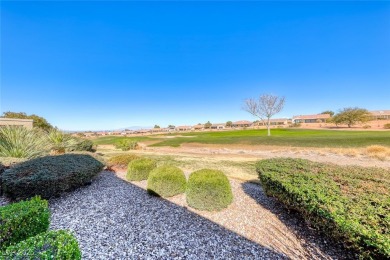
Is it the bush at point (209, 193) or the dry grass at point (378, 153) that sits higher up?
the bush at point (209, 193)

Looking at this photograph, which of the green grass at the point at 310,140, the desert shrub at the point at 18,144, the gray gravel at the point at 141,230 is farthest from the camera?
the green grass at the point at 310,140

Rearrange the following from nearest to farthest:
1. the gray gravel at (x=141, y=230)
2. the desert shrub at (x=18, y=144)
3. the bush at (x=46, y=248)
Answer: the bush at (x=46, y=248)
the gray gravel at (x=141, y=230)
the desert shrub at (x=18, y=144)

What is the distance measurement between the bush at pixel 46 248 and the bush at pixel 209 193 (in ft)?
9.77

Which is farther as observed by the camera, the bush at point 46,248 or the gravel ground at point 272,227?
the gravel ground at point 272,227

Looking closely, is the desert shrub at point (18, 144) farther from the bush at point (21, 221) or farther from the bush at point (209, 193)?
the bush at point (209, 193)

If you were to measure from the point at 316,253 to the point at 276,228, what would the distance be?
0.85m

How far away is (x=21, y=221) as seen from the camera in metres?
2.45

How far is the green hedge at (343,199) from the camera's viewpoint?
7.01ft

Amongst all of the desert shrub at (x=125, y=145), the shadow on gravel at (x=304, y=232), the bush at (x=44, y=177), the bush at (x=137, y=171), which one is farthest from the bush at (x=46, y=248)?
the desert shrub at (x=125, y=145)

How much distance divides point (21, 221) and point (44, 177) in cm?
234

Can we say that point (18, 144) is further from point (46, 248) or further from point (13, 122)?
point (13, 122)

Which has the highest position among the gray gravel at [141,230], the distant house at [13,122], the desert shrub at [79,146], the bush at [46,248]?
the distant house at [13,122]

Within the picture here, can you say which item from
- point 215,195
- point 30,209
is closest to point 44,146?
point 30,209

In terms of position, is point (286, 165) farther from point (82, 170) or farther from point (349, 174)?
point (82, 170)
